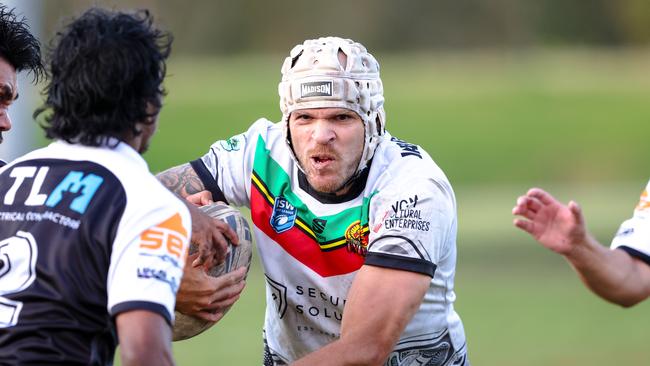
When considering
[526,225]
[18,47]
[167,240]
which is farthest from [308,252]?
[167,240]

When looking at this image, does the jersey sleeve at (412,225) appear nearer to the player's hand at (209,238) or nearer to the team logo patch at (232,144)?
the player's hand at (209,238)

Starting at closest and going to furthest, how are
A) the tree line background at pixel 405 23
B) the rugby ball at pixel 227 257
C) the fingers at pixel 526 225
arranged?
the fingers at pixel 526 225
the rugby ball at pixel 227 257
the tree line background at pixel 405 23

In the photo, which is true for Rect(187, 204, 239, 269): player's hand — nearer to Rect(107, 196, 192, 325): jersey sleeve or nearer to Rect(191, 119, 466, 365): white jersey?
Rect(191, 119, 466, 365): white jersey

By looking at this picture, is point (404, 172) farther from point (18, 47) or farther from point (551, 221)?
point (18, 47)

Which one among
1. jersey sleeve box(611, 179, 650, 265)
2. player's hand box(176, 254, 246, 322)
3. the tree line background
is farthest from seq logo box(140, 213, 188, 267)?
the tree line background

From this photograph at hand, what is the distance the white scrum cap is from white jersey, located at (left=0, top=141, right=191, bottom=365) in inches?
71.5

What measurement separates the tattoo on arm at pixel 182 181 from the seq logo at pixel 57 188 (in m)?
1.94

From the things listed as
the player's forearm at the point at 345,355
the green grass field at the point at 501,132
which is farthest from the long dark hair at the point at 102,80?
the green grass field at the point at 501,132

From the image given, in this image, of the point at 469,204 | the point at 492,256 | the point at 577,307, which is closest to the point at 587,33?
the point at 469,204

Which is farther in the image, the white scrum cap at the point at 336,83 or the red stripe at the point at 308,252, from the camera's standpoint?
the red stripe at the point at 308,252

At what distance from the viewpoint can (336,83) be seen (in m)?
6.40

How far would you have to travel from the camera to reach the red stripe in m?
6.59

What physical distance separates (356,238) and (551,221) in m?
1.23

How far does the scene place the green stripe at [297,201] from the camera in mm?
6551
